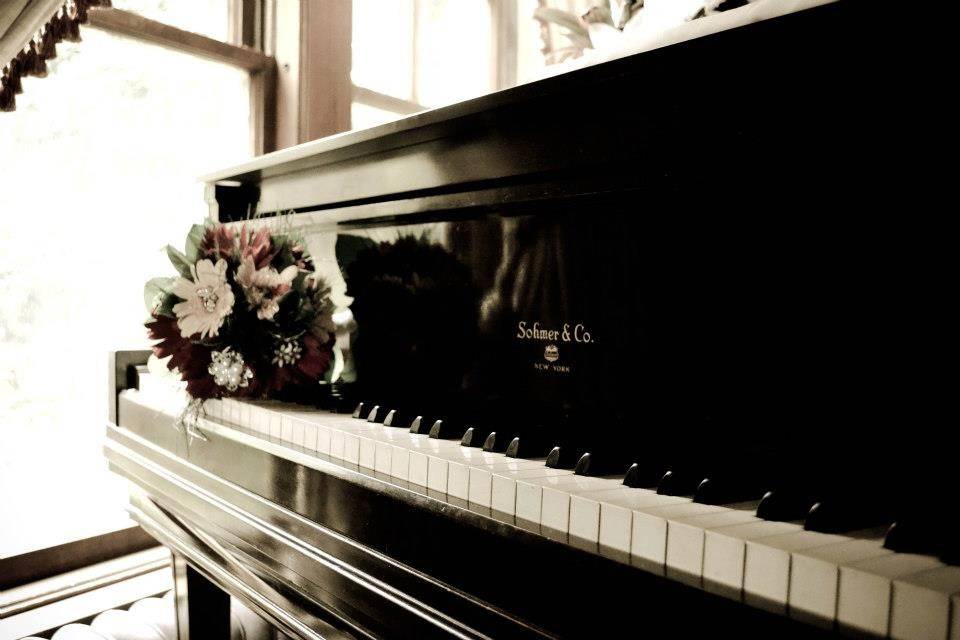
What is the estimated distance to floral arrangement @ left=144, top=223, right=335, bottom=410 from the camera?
5.65 feet

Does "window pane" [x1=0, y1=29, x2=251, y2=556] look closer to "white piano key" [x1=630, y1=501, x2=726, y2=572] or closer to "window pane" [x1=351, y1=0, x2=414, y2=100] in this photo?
"window pane" [x1=351, y1=0, x2=414, y2=100]

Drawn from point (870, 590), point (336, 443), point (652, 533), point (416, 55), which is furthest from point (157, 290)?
point (416, 55)

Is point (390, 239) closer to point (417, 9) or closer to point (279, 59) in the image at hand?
point (279, 59)

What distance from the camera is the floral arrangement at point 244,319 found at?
1723 mm

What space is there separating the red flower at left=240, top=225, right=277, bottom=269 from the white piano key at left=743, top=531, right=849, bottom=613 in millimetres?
1338

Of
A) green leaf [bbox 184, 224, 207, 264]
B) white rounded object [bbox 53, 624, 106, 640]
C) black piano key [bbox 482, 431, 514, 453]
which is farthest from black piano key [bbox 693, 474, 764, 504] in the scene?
white rounded object [bbox 53, 624, 106, 640]

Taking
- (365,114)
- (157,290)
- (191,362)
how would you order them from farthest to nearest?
(365,114), (157,290), (191,362)

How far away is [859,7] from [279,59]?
9.29 feet

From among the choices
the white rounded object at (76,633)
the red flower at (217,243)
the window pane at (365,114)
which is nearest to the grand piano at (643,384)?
the red flower at (217,243)

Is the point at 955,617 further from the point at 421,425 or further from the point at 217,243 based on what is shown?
the point at 217,243

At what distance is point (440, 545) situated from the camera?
3.54 feet

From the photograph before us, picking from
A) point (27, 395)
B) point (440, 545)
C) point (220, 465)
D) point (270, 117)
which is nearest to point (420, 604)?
point (440, 545)

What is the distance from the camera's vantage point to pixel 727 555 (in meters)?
0.76

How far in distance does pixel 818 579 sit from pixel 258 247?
145 cm
